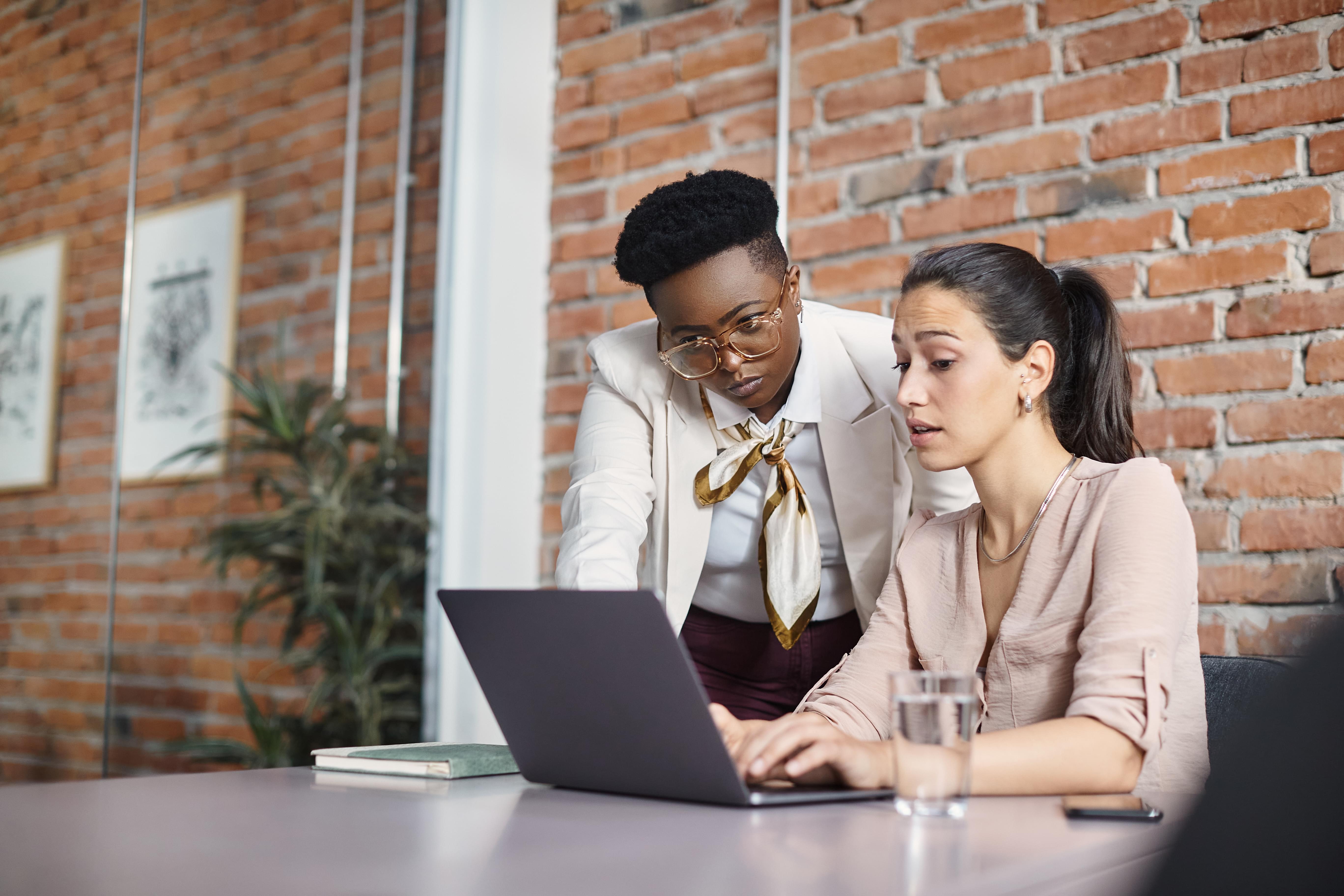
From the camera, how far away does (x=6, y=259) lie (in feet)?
7.99

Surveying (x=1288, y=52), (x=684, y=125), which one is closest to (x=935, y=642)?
(x=1288, y=52)

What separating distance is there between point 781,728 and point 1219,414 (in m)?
1.40

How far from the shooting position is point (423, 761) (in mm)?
1201

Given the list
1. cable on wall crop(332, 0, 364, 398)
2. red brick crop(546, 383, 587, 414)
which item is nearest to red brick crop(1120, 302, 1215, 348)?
red brick crop(546, 383, 587, 414)

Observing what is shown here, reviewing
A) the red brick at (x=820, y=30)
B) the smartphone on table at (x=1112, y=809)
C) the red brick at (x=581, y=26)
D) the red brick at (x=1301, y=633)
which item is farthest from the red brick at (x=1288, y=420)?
the red brick at (x=581, y=26)

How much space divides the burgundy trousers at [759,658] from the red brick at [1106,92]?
43.2 inches

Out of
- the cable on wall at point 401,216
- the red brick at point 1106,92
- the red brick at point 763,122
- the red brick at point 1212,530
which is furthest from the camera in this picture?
the cable on wall at point 401,216

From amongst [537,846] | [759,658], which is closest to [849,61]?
[759,658]

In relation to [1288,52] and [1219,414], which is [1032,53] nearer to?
[1288,52]

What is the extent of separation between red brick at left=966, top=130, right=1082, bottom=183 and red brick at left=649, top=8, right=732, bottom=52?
0.78 m

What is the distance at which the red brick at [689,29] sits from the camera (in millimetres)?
2873

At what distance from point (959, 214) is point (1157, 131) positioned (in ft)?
1.32

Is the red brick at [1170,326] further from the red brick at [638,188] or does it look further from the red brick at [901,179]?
the red brick at [638,188]

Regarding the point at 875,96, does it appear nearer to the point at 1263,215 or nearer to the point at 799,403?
the point at 1263,215
